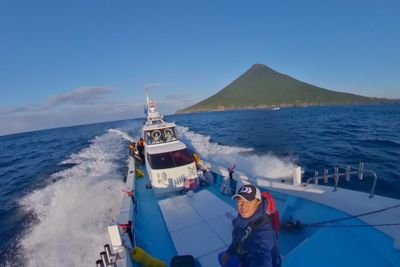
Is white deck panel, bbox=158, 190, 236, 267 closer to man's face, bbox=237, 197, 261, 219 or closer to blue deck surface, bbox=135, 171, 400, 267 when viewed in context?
blue deck surface, bbox=135, 171, 400, 267

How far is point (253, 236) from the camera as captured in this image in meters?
2.13

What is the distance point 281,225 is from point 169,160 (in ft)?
14.3

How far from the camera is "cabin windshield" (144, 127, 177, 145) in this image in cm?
983

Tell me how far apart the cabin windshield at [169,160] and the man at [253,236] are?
532cm

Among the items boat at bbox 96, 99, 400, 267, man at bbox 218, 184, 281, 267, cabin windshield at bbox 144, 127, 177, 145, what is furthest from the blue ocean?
man at bbox 218, 184, 281, 267

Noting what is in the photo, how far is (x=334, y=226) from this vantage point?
3.94m

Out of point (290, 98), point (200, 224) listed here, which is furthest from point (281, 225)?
point (290, 98)

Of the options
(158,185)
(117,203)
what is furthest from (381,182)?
(117,203)

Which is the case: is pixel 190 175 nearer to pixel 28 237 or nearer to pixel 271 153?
pixel 28 237

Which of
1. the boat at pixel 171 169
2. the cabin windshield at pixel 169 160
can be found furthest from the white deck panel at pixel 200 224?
the cabin windshield at pixel 169 160

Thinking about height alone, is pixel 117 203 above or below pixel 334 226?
below

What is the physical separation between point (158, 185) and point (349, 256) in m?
5.71

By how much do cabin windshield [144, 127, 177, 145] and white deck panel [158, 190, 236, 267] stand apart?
3.66m

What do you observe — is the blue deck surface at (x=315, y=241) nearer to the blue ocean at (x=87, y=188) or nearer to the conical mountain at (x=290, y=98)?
the blue ocean at (x=87, y=188)
